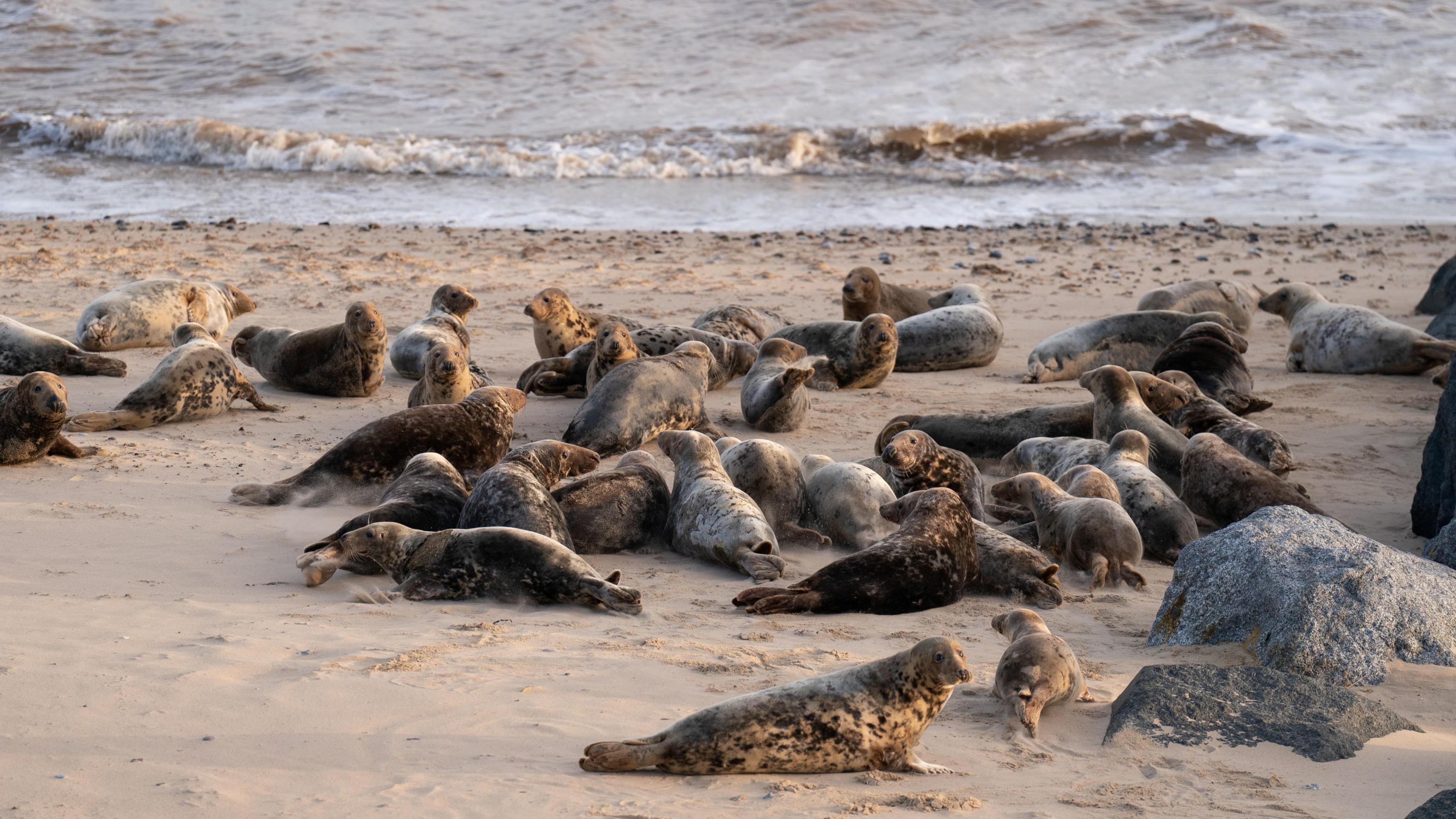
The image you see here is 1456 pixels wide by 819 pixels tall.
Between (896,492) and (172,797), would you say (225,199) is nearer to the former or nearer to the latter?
(896,492)

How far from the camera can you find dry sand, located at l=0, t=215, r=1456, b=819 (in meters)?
2.62

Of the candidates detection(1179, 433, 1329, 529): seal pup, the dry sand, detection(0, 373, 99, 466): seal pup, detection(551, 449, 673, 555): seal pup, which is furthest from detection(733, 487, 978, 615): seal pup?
detection(0, 373, 99, 466): seal pup

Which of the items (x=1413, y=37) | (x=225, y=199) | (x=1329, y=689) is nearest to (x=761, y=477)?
(x=1329, y=689)

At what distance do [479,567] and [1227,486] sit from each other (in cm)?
314

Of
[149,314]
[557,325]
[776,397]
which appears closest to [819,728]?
[776,397]

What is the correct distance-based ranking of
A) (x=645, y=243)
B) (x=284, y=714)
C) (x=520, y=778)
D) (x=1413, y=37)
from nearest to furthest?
(x=520, y=778)
(x=284, y=714)
(x=645, y=243)
(x=1413, y=37)

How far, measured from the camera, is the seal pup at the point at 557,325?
762cm

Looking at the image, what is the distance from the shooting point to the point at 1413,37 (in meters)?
24.2

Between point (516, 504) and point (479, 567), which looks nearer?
point (479, 567)

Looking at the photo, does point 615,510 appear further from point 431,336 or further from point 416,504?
point 431,336

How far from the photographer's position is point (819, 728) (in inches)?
114

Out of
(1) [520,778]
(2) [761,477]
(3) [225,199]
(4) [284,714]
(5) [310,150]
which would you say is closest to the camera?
(1) [520,778]

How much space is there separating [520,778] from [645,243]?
33.1 feet

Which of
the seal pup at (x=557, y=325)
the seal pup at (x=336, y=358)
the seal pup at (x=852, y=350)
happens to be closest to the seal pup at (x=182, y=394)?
the seal pup at (x=336, y=358)
